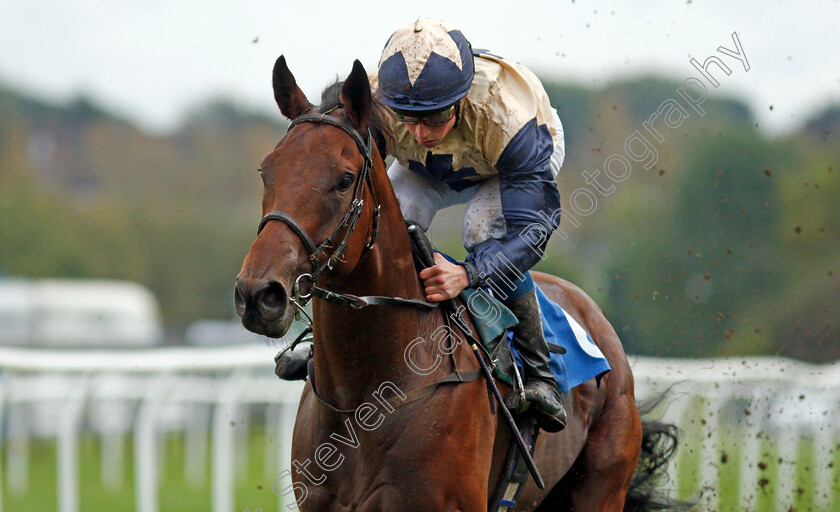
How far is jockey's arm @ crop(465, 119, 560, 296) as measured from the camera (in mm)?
3750

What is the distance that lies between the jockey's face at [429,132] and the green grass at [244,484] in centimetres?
419

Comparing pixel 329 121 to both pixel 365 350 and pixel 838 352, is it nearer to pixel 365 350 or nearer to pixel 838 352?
pixel 365 350

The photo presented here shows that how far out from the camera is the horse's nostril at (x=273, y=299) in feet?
9.12

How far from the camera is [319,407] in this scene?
3.62 metres

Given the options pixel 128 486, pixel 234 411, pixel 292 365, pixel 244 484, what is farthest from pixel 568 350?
pixel 128 486

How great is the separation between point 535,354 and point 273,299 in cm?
150

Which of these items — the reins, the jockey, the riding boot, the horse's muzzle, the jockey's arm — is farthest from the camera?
the riding boot

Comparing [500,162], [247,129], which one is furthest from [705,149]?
[500,162]

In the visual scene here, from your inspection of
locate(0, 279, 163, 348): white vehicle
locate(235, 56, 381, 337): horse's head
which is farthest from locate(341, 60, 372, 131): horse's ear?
locate(0, 279, 163, 348): white vehicle

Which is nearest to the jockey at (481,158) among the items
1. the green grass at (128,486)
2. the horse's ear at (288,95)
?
the horse's ear at (288,95)

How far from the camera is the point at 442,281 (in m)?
3.64

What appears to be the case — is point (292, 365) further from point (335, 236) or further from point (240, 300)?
point (240, 300)

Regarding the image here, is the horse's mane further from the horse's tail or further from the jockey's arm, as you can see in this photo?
the horse's tail

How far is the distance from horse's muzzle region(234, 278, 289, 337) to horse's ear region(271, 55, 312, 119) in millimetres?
769
